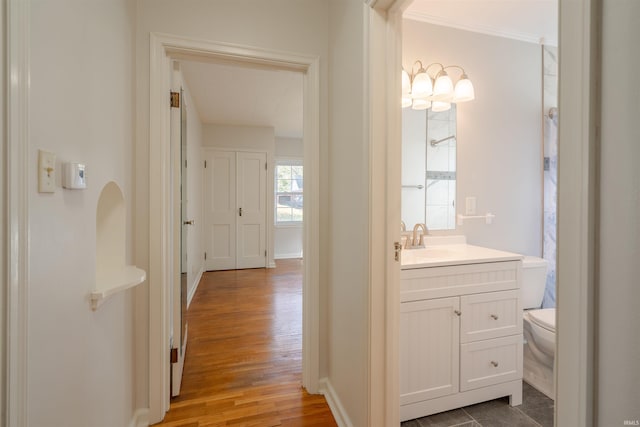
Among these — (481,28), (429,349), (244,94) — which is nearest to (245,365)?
(429,349)

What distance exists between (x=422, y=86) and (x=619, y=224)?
1.80 m

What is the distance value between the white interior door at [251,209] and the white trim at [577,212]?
506 centimetres

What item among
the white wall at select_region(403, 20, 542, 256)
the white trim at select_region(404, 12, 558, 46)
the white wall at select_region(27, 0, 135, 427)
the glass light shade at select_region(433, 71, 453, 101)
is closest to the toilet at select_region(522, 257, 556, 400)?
the white wall at select_region(403, 20, 542, 256)

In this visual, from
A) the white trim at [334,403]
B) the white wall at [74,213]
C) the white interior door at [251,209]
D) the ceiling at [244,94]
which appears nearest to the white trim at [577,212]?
the white wall at [74,213]

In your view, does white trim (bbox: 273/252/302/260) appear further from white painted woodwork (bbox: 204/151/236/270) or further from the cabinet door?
the cabinet door

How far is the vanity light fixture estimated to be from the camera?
6.54 ft

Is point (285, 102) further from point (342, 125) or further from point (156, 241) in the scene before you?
point (156, 241)

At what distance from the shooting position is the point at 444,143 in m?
2.20

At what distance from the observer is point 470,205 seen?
2.24 metres

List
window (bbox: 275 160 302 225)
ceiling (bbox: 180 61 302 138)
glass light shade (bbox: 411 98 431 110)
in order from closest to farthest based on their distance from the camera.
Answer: glass light shade (bbox: 411 98 431 110) → ceiling (bbox: 180 61 302 138) → window (bbox: 275 160 302 225)

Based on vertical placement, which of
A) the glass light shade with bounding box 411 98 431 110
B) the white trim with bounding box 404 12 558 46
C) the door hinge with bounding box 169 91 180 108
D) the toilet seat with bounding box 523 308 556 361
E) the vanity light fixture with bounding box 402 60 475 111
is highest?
the white trim with bounding box 404 12 558 46

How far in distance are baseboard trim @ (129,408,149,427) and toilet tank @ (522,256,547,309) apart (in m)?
2.55

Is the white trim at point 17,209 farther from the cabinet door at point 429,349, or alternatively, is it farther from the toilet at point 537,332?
the toilet at point 537,332

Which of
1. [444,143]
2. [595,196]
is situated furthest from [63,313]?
[444,143]
